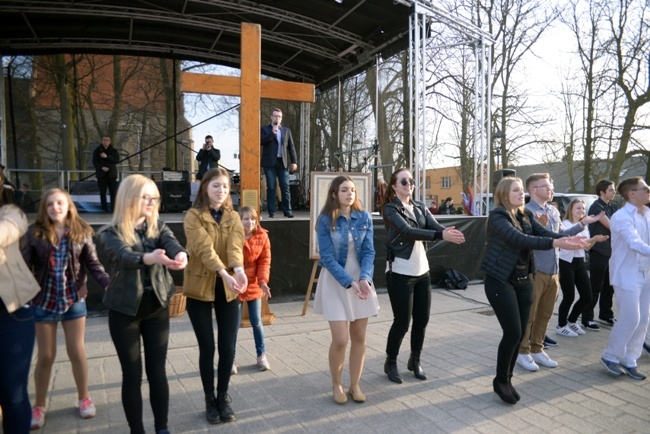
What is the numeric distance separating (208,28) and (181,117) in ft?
18.8

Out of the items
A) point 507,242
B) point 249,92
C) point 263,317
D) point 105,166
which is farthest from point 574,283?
point 105,166

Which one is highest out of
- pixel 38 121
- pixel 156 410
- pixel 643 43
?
pixel 643 43

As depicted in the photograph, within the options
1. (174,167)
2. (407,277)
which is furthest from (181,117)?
(407,277)

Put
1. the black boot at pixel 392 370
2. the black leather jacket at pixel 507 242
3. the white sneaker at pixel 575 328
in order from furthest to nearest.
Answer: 1. the white sneaker at pixel 575 328
2. the black boot at pixel 392 370
3. the black leather jacket at pixel 507 242

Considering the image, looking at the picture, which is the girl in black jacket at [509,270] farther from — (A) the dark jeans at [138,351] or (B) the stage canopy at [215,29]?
(B) the stage canopy at [215,29]

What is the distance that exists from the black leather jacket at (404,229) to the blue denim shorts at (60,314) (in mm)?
2369

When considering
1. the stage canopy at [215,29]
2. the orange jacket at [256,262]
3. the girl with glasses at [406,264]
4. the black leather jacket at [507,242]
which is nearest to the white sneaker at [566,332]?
the black leather jacket at [507,242]

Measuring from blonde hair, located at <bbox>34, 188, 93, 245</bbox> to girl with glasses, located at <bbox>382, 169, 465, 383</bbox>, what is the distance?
2.28m

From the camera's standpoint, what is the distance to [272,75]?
12.2 metres

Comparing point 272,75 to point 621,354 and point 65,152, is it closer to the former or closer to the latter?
point 65,152

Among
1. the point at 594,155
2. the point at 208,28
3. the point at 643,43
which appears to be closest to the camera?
the point at 208,28

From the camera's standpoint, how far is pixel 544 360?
4316 millimetres

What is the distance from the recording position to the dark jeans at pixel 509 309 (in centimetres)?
343

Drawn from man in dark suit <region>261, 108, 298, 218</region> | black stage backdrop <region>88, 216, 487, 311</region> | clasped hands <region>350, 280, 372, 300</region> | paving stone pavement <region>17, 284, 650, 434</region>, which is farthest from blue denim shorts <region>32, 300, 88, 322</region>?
man in dark suit <region>261, 108, 298, 218</region>
